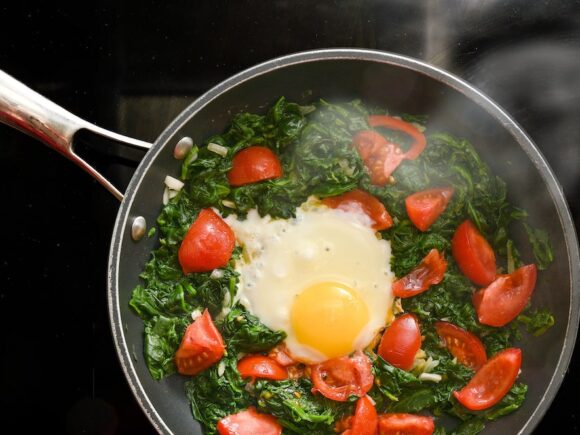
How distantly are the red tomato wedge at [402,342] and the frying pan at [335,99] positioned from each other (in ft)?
1.96

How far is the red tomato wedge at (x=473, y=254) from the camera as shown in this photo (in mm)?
3705

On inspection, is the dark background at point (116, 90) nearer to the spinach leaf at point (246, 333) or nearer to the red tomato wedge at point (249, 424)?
the red tomato wedge at point (249, 424)

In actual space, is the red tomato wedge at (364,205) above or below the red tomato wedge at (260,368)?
above

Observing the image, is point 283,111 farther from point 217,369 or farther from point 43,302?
point 43,302

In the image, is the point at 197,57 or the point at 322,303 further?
the point at 197,57

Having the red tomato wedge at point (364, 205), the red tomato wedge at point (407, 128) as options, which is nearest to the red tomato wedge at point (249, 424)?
the red tomato wedge at point (364, 205)

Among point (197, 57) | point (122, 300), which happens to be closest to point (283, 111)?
point (197, 57)

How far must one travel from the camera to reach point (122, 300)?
11.7 ft

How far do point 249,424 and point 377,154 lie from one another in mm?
1652

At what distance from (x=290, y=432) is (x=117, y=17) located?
2.59 m

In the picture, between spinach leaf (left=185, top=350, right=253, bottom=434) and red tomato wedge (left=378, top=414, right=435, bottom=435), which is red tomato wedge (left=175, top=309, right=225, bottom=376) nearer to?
spinach leaf (left=185, top=350, right=253, bottom=434)

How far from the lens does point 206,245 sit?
3.66 metres

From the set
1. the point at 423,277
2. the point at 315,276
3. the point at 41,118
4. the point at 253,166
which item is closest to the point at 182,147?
the point at 253,166

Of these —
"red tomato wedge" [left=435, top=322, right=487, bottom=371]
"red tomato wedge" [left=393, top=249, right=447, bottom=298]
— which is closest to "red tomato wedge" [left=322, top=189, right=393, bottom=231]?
"red tomato wedge" [left=393, top=249, right=447, bottom=298]
